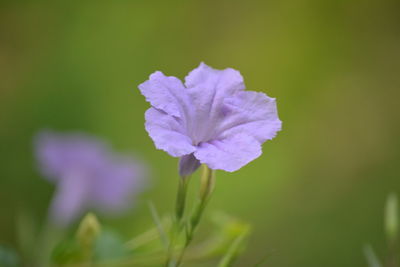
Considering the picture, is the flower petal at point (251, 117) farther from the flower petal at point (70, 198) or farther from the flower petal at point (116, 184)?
the flower petal at point (116, 184)

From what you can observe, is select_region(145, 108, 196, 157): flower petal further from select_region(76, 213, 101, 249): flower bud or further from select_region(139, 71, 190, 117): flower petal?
select_region(76, 213, 101, 249): flower bud

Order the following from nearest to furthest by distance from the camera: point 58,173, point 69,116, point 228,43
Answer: point 58,173 < point 69,116 < point 228,43

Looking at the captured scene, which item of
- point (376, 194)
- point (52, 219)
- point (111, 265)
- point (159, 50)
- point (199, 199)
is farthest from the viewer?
point (159, 50)

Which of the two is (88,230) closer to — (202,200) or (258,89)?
(202,200)

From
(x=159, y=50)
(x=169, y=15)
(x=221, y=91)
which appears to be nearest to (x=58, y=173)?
(x=221, y=91)

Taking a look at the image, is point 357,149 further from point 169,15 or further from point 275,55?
point 169,15

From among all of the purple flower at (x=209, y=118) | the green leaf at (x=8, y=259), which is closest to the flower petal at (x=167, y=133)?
the purple flower at (x=209, y=118)
